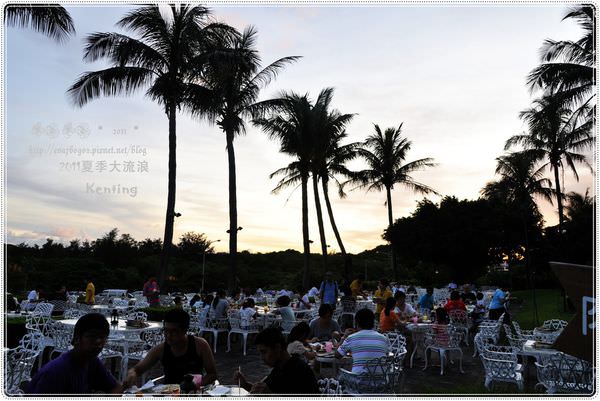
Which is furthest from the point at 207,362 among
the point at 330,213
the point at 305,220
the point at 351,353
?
the point at 330,213

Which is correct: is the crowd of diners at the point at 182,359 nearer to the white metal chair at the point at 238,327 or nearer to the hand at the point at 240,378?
the hand at the point at 240,378

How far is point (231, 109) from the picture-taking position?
20922mm

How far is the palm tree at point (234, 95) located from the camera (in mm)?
19375

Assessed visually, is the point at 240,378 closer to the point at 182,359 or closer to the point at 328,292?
the point at 182,359

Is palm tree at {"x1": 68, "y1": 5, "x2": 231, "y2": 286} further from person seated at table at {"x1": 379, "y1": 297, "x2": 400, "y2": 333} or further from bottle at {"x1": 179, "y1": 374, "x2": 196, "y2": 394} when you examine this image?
bottle at {"x1": 179, "y1": 374, "x2": 196, "y2": 394}

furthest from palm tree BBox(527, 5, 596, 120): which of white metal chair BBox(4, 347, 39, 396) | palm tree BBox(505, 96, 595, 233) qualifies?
white metal chair BBox(4, 347, 39, 396)

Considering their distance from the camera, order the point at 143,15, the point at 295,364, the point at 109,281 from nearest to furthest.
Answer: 1. the point at 295,364
2. the point at 143,15
3. the point at 109,281

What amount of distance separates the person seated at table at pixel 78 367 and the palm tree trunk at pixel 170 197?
49.5ft

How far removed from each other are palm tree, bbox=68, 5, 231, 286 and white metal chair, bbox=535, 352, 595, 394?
48.0 ft

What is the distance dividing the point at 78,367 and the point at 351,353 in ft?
12.4

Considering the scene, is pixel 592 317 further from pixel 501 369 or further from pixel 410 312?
pixel 410 312

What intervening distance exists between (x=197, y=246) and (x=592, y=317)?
53.8m

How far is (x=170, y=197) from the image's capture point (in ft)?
61.7

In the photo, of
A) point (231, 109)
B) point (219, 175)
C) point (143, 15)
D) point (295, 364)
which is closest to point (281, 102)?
point (231, 109)
